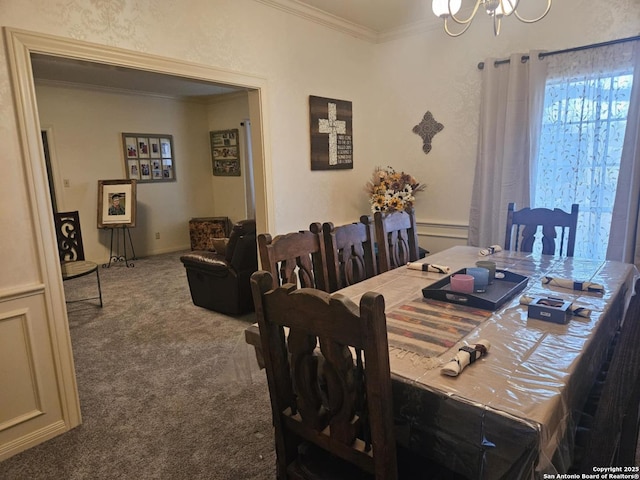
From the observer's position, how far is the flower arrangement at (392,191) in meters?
3.67

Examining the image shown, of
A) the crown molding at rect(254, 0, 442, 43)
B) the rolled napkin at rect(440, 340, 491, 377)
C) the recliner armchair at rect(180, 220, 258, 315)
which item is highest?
the crown molding at rect(254, 0, 442, 43)

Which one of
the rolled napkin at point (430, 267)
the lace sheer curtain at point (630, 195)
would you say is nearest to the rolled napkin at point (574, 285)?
the rolled napkin at point (430, 267)

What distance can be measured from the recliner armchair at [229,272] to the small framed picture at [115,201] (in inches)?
99.4

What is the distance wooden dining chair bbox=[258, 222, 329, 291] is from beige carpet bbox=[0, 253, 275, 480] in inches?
15.2

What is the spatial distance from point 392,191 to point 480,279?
201cm

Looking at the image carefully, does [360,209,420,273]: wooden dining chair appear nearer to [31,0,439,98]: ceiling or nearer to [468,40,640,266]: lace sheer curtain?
[468,40,640,266]: lace sheer curtain

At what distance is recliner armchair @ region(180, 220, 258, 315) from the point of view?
3.54 m

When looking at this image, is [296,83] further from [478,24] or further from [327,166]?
[478,24]

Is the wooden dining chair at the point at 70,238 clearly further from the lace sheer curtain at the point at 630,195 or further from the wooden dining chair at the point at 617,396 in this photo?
the lace sheer curtain at the point at 630,195

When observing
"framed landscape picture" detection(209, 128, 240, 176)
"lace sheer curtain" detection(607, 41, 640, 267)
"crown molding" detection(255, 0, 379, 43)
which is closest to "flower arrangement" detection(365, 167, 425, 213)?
"crown molding" detection(255, 0, 379, 43)

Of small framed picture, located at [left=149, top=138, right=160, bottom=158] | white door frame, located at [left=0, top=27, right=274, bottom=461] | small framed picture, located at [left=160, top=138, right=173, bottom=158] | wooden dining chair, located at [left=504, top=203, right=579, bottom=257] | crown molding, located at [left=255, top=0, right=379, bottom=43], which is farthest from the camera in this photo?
small framed picture, located at [left=160, top=138, right=173, bottom=158]

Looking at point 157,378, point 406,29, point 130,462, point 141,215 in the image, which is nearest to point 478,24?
point 406,29

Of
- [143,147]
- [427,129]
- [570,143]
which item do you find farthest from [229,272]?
[143,147]

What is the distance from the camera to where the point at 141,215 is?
6426 millimetres
